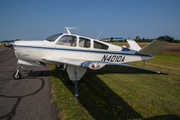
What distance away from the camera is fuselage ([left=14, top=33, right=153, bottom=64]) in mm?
4703

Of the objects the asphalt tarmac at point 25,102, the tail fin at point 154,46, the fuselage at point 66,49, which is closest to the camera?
the asphalt tarmac at point 25,102

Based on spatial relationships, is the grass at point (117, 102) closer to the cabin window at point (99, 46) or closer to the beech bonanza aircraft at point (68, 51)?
the beech bonanza aircraft at point (68, 51)

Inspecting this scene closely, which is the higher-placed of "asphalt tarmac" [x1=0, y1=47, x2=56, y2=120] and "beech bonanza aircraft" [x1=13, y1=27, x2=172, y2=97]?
"beech bonanza aircraft" [x1=13, y1=27, x2=172, y2=97]

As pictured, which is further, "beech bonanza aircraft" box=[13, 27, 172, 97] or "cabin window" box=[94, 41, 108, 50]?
"cabin window" box=[94, 41, 108, 50]

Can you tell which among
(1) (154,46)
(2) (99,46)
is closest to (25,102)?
(2) (99,46)

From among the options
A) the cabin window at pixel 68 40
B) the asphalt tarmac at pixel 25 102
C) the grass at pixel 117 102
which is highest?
the cabin window at pixel 68 40

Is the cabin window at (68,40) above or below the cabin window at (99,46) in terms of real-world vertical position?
above

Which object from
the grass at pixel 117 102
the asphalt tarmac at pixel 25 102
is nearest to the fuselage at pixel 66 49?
the asphalt tarmac at pixel 25 102

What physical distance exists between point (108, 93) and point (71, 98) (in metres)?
1.52

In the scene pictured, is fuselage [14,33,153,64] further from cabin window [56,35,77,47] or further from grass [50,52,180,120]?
grass [50,52,180,120]

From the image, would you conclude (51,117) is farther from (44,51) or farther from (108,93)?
(44,51)

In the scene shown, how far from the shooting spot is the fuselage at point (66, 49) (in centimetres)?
470

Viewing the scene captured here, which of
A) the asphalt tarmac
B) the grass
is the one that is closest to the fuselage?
the asphalt tarmac

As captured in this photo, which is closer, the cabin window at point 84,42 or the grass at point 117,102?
the grass at point 117,102
